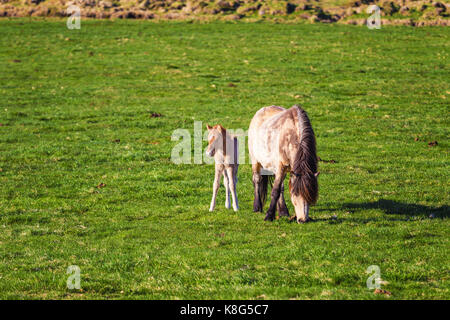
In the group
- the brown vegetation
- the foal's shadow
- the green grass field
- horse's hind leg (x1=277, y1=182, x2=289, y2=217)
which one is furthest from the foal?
the brown vegetation

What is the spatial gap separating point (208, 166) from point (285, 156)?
889 centimetres

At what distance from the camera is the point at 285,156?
14398 millimetres

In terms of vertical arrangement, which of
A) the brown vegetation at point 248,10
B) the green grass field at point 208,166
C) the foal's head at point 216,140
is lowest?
the green grass field at point 208,166

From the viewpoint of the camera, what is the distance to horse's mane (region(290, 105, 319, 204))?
1331 centimetres

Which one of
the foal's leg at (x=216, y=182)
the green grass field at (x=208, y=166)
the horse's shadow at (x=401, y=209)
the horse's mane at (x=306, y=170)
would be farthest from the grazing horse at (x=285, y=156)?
the horse's shadow at (x=401, y=209)

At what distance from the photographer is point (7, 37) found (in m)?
53.5

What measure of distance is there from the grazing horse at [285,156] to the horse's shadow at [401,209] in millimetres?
1438

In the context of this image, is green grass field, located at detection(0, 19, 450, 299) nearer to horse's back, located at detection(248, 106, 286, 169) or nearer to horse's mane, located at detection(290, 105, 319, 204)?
horse's mane, located at detection(290, 105, 319, 204)

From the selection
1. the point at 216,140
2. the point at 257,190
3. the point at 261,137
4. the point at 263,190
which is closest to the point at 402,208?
the point at 263,190

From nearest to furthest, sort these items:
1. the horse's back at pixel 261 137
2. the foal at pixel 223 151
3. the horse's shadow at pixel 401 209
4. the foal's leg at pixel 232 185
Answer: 1. the horse's back at pixel 261 137
2. the horse's shadow at pixel 401 209
3. the foal at pixel 223 151
4. the foal's leg at pixel 232 185

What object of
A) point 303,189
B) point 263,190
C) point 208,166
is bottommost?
point 208,166

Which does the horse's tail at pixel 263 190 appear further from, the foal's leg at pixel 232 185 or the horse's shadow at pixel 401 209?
the horse's shadow at pixel 401 209

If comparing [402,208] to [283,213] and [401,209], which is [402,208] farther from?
[283,213]

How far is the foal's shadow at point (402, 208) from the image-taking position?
51.1 ft
